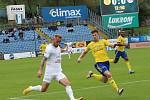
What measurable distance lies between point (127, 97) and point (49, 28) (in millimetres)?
42306

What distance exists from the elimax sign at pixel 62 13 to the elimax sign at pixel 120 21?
559cm

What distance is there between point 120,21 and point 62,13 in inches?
291

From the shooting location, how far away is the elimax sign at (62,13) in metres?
55.4

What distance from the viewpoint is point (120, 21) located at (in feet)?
173

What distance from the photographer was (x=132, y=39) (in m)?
55.9

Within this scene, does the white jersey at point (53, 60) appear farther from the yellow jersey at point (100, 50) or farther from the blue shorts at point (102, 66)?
the yellow jersey at point (100, 50)

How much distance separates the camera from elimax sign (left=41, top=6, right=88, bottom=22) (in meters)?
55.4

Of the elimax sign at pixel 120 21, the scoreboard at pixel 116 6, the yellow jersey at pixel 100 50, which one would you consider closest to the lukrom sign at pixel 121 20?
the elimax sign at pixel 120 21

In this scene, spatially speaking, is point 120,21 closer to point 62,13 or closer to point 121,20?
point 121,20

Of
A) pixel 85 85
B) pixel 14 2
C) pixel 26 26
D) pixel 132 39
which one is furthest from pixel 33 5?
pixel 85 85

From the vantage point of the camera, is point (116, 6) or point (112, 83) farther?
point (116, 6)


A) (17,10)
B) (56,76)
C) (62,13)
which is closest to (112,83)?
(56,76)

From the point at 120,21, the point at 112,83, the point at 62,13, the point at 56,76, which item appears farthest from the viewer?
the point at 62,13

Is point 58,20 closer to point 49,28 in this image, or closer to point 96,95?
point 49,28
